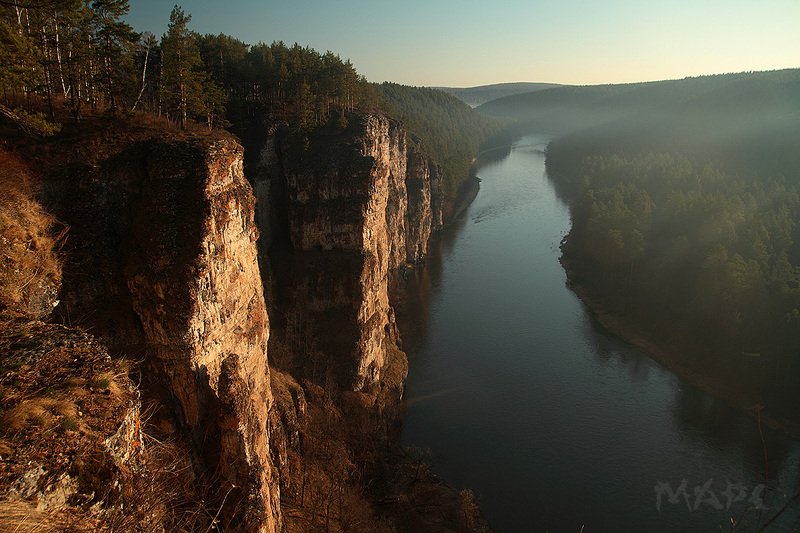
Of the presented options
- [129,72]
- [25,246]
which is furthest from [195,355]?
[129,72]

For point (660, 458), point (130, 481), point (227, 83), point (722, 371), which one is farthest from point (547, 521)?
point (227, 83)

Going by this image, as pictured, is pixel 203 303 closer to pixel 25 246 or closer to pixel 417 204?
pixel 25 246

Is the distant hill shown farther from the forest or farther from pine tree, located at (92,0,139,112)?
pine tree, located at (92,0,139,112)

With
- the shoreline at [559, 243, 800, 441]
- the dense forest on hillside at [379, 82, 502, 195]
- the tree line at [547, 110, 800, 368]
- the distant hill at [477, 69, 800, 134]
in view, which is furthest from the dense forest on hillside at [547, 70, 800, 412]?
the dense forest on hillside at [379, 82, 502, 195]

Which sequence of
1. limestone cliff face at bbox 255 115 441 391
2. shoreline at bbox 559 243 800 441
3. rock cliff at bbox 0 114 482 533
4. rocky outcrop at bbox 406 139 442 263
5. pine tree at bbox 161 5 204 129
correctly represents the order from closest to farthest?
rock cliff at bbox 0 114 482 533 → pine tree at bbox 161 5 204 129 → limestone cliff face at bbox 255 115 441 391 → shoreline at bbox 559 243 800 441 → rocky outcrop at bbox 406 139 442 263

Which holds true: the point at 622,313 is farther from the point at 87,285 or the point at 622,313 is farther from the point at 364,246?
the point at 87,285

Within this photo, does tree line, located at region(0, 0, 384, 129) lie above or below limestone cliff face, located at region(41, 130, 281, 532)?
above
